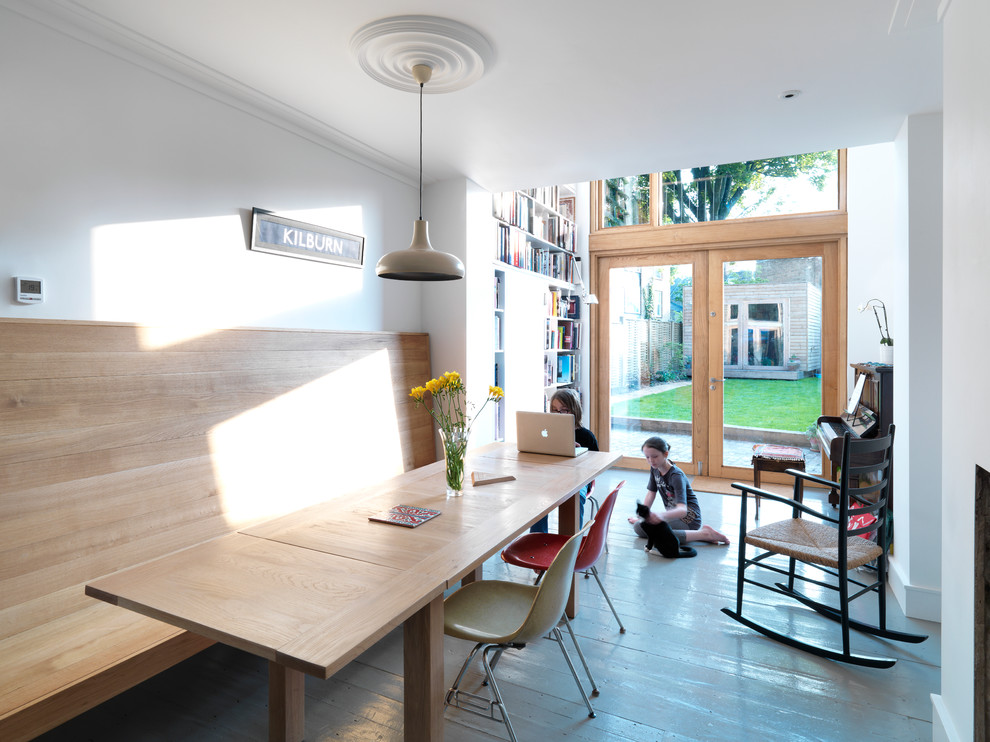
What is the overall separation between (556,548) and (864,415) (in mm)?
3074

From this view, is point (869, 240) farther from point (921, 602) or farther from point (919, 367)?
point (921, 602)

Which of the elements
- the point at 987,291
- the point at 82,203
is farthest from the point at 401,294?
the point at 987,291

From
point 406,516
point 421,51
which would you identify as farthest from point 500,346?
point 406,516

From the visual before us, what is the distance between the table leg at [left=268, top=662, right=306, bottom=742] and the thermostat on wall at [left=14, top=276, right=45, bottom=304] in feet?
5.54

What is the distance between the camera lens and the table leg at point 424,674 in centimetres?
174

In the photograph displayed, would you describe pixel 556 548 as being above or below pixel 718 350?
below

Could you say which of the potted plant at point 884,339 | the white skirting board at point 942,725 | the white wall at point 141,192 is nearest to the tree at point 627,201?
the potted plant at point 884,339

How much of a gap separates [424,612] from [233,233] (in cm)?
231

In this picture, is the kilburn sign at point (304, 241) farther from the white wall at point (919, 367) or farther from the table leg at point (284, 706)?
the white wall at point (919, 367)

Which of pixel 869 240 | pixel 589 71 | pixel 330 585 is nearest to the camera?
pixel 330 585

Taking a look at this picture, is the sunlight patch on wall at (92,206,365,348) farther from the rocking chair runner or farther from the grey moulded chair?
the rocking chair runner

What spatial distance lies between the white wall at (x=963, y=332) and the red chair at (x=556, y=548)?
119cm

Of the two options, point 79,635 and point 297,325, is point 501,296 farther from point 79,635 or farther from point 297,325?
point 79,635

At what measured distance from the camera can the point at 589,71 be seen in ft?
9.07
